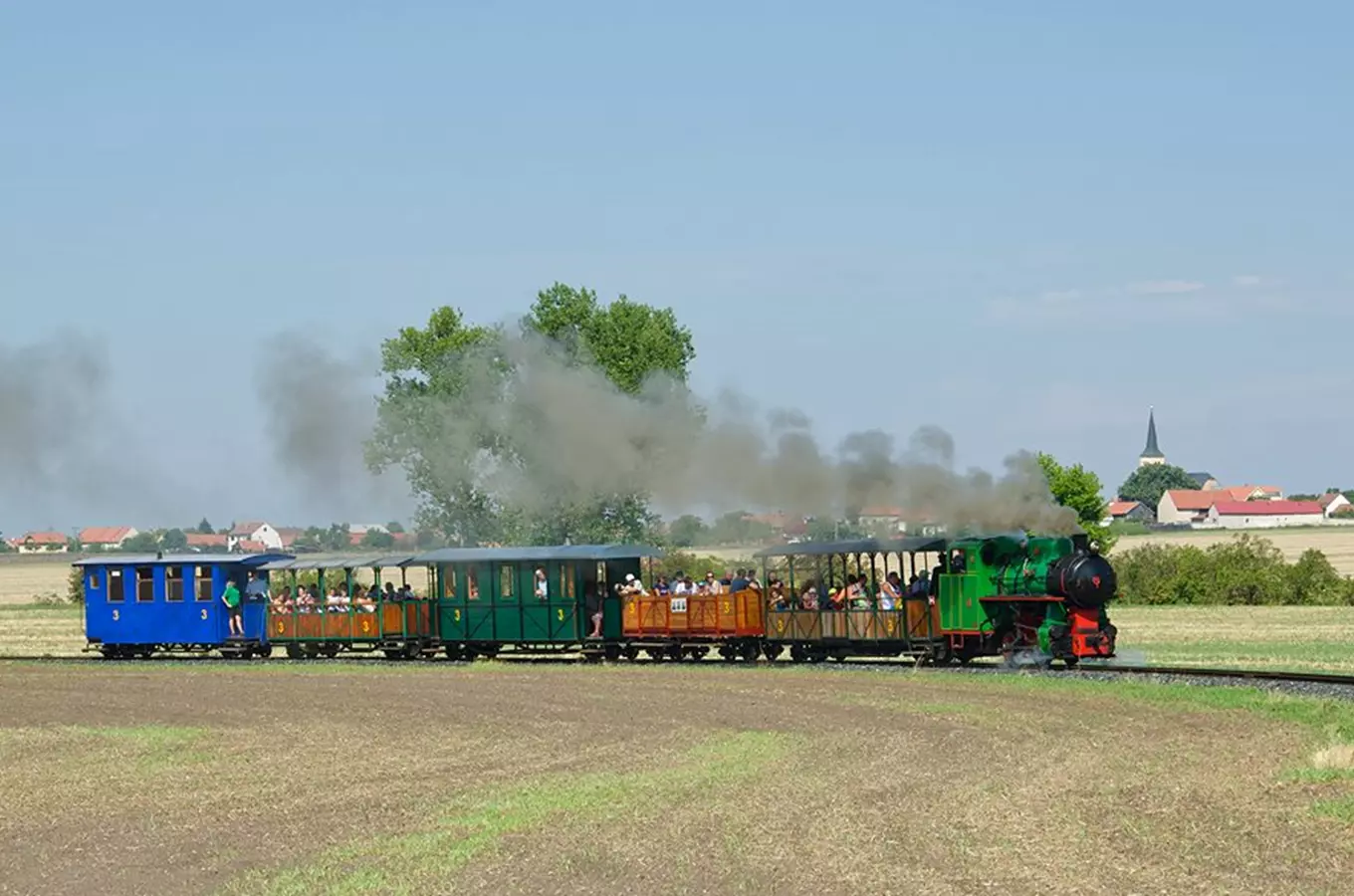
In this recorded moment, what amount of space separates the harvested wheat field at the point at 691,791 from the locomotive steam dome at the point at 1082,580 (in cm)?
247

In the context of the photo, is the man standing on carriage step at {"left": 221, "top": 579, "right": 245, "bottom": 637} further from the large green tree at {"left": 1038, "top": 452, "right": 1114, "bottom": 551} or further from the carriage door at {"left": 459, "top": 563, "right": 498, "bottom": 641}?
the large green tree at {"left": 1038, "top": 452, "right": 1114, "bottom": 551}

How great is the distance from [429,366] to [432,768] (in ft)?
200

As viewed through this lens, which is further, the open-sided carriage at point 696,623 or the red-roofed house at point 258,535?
the red-roofed house at point 258,535

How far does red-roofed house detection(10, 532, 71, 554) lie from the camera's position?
155875 mm

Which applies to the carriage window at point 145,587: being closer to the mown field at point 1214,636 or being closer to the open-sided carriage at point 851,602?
the mown field at point 1214,636

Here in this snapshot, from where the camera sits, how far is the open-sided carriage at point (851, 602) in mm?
38094

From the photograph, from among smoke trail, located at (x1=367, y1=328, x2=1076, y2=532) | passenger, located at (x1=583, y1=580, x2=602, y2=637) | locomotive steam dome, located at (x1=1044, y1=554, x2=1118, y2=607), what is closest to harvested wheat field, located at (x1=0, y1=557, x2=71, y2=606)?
smoke trail, located at (x1=367, y1=328, x2=1076, y2=532)

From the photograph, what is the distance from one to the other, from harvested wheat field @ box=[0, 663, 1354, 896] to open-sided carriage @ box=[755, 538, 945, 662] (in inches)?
182

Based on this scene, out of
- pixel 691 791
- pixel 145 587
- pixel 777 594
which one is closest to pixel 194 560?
pixel 145 587

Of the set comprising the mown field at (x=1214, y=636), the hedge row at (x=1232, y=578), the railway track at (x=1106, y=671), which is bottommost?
the mown field at (x=1214, y=636)

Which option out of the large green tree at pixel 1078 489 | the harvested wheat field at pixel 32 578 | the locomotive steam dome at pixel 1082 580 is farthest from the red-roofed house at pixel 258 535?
the locomotive steam dome at pixel 1082 580

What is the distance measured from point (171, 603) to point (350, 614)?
5.60 meters

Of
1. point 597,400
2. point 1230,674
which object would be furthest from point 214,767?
point 597,400

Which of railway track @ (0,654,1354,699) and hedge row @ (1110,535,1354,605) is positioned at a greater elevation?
hedge row @ (1110,535,1354,605)
